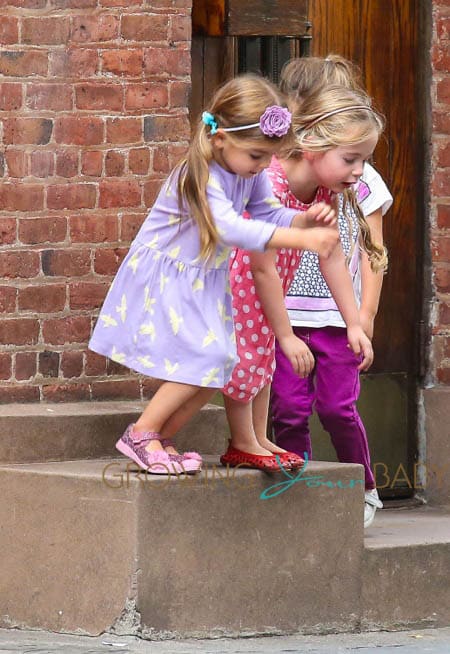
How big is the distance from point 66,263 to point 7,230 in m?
0.25

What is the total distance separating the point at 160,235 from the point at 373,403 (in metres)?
2.02

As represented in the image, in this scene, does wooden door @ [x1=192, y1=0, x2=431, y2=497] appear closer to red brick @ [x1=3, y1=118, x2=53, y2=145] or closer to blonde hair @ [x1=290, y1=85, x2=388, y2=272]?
blonde hair @ [x1=290, y1=85, x2=388, y2=272]

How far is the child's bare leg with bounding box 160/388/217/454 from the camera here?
4516 mm

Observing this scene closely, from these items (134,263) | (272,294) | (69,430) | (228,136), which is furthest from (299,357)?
(69,430)

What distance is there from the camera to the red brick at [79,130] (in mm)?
5094

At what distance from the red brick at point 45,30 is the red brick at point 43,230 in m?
0.63

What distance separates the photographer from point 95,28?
5.12 metres

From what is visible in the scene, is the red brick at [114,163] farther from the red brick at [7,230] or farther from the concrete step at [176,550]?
the concrete step at [176,550]

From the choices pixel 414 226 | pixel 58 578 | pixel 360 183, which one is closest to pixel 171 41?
pixel 360 183

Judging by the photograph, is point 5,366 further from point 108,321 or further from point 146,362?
point 146,362

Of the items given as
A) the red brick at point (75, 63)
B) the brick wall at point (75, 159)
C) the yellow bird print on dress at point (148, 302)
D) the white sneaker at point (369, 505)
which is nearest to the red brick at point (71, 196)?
the brick wall at point (75, 159)

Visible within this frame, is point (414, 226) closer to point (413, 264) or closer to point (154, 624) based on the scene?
point (413, 264)

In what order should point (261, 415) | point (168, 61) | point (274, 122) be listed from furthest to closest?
point (168, 61), point (261, 415), point (274, 122)

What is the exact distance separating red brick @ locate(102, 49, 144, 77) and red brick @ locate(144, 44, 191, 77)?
0.09 feet
